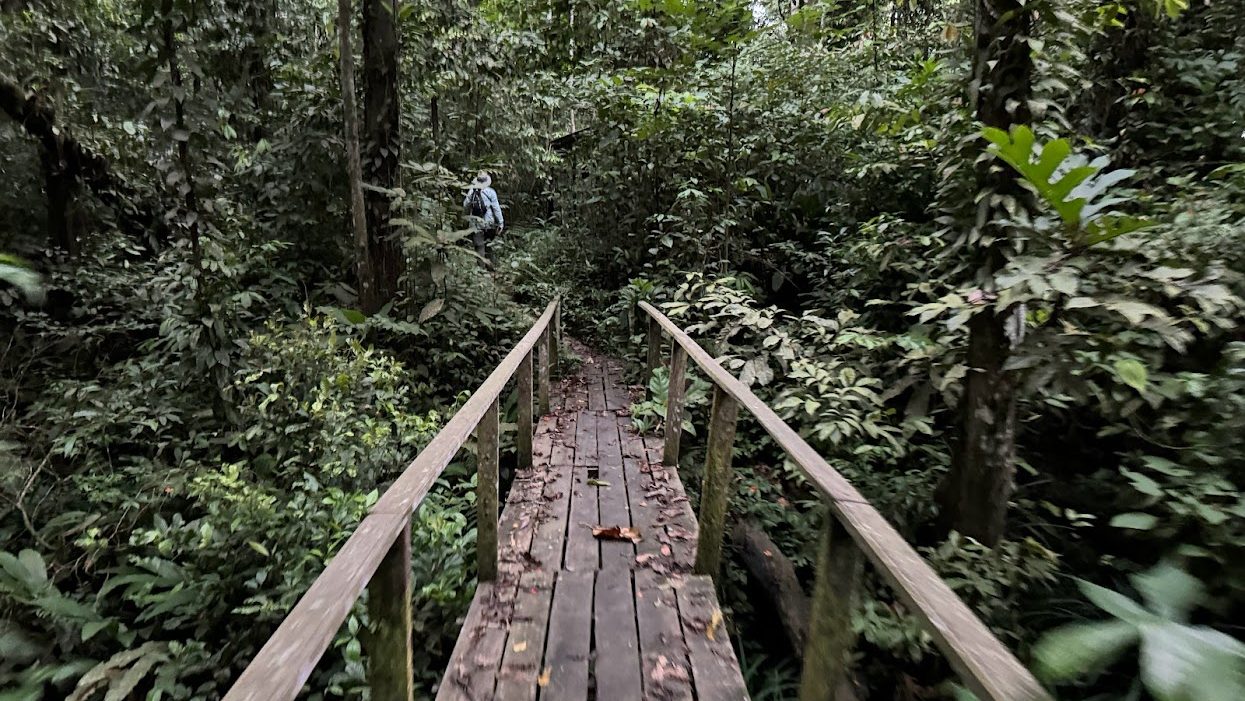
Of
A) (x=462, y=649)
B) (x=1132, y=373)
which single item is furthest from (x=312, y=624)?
(x=1132, y=373)

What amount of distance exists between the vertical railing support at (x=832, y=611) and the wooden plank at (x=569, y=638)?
0.91 metres

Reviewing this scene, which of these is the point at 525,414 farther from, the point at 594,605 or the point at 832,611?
the point at 832,611

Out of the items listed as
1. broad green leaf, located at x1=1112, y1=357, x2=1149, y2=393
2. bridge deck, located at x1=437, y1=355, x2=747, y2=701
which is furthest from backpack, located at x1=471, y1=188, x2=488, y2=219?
broad green leaf, located at x1=1112, y1=357, x2=1149, y2=393

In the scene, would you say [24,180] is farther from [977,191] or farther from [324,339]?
[977,191]

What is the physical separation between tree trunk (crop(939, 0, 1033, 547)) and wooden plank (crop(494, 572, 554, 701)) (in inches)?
94.6

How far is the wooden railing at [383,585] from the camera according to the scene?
3.24 ft

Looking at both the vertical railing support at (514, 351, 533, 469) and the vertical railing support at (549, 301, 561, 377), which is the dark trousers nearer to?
the vertical railing support at (549, 301, 561, 377)

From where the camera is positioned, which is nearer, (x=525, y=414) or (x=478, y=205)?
(x=525, y=414)

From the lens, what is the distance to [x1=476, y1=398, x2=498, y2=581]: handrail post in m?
2.75

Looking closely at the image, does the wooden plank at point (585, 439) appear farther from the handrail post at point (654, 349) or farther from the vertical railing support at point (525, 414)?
the handrail post at point (654, 349)

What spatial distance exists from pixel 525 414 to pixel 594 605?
1.65m

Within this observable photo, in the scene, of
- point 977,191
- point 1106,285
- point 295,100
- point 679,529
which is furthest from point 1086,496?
point 295,100

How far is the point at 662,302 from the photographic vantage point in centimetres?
758

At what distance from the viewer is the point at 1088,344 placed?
314cm
